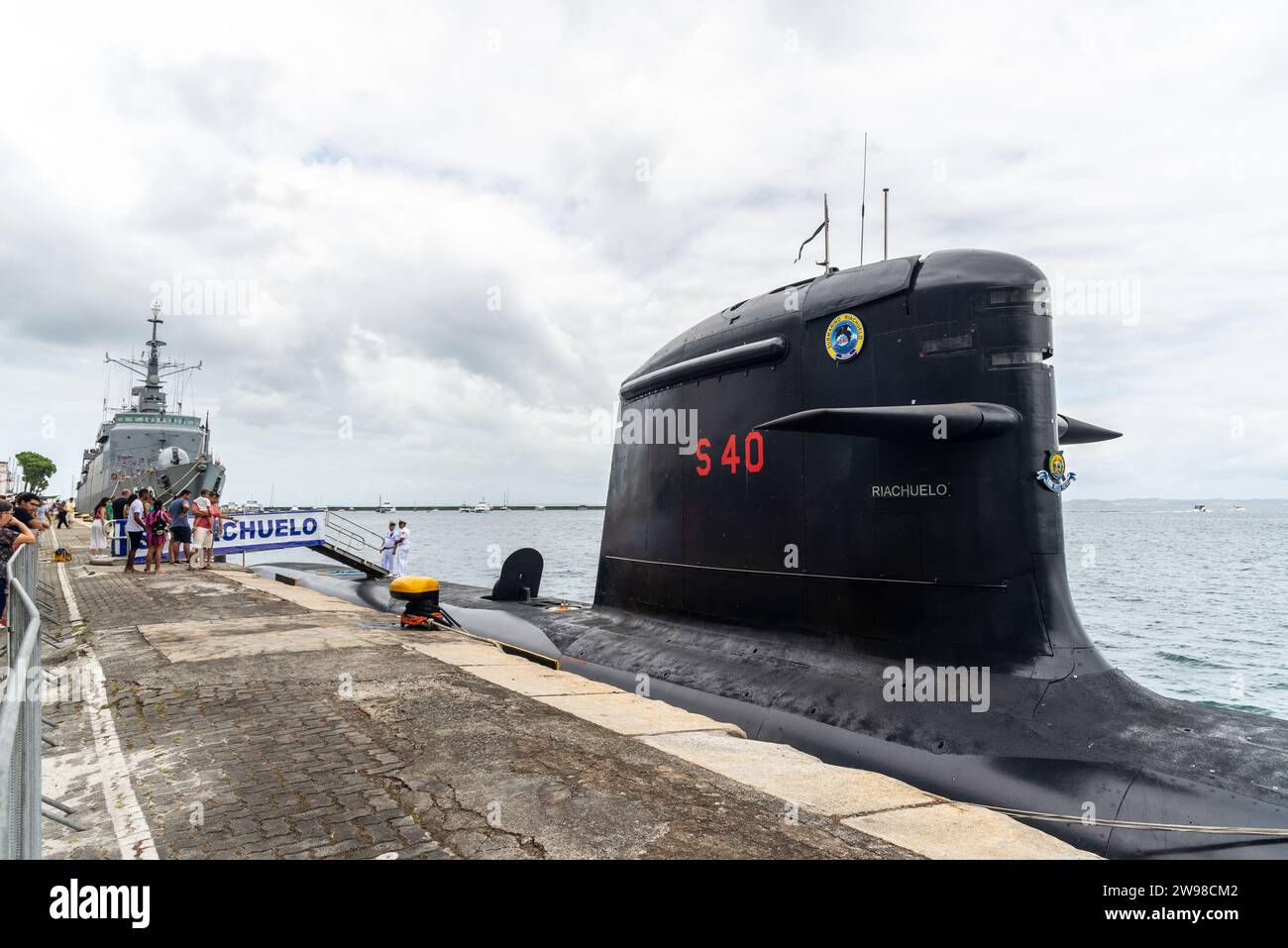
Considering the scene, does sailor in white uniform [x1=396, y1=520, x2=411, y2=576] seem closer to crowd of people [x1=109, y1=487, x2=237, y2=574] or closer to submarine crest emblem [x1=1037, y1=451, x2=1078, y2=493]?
crowd of people [x1=109, y1=487, x2=237, y2=574]

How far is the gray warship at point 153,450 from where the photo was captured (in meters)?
37.5

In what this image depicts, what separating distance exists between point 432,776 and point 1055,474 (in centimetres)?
551

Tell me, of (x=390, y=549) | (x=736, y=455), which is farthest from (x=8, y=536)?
(x=390, y=549)

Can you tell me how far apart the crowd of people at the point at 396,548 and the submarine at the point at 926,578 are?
53.0ft

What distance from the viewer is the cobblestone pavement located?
4.09m

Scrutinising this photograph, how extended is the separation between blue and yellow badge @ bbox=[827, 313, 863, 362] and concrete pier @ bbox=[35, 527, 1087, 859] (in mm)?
3649

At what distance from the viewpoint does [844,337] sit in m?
7.63

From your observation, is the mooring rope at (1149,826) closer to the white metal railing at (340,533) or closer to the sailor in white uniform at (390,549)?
the white metal railing at (340,533)

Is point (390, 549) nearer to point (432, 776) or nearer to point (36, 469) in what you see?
point (432, 776)

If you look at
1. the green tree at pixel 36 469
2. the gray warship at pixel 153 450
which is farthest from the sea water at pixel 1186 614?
the green tree at pixel 36 469

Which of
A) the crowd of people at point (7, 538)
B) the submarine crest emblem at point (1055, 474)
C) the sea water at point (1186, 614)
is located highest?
the submarine crest emblem at point (1055, 474)
